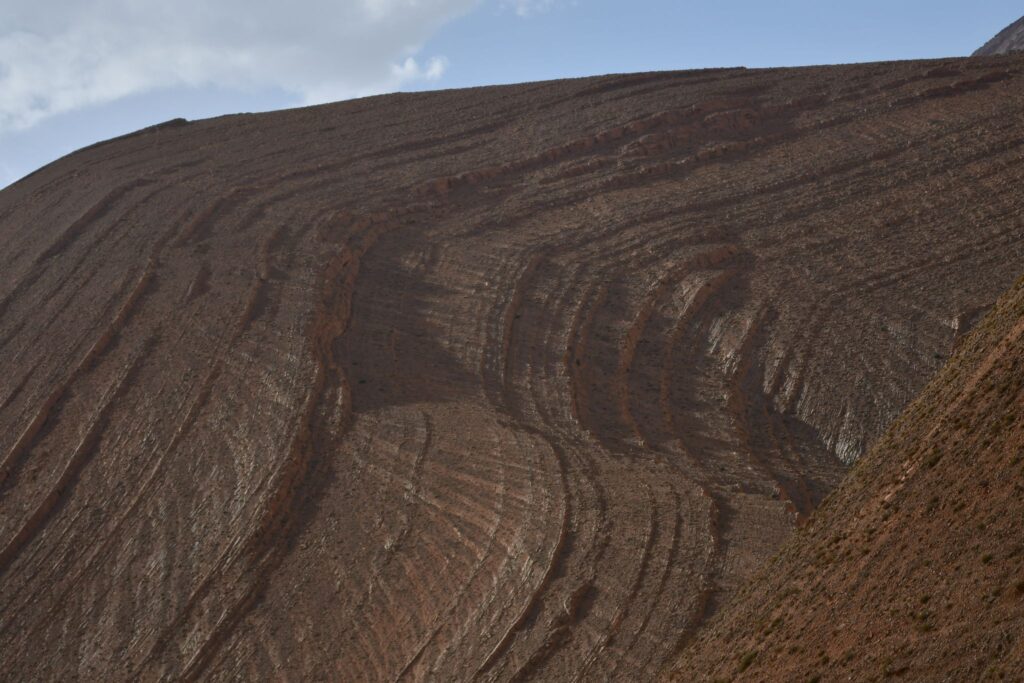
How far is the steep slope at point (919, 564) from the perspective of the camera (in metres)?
11.0

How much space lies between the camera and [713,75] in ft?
131

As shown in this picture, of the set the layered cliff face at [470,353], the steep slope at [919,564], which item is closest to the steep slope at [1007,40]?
the layered cliff face at [470,353]

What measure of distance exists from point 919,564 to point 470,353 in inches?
607

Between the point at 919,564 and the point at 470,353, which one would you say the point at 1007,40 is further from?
the point at 919,564

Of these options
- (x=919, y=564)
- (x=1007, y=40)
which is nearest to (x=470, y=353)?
(x=919, y=564)

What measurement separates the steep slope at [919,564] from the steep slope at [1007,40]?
166 ft

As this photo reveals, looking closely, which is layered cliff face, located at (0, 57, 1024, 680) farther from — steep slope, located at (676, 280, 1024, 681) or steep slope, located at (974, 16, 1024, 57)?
steep slope, located at (974, 16, 1024, 57)

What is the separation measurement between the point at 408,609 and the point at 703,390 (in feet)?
31.6

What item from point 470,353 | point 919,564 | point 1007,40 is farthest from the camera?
point 1007,40

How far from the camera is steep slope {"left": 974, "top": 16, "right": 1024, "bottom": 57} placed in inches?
2415

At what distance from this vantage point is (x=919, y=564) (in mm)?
12352

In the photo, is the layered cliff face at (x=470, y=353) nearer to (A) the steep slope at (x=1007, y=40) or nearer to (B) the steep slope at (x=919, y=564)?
(B) the steep slope at (x=919, y=564)

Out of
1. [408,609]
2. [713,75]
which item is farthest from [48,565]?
[713,75]

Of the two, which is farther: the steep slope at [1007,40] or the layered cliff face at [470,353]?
the steep slope at [1007,40]
